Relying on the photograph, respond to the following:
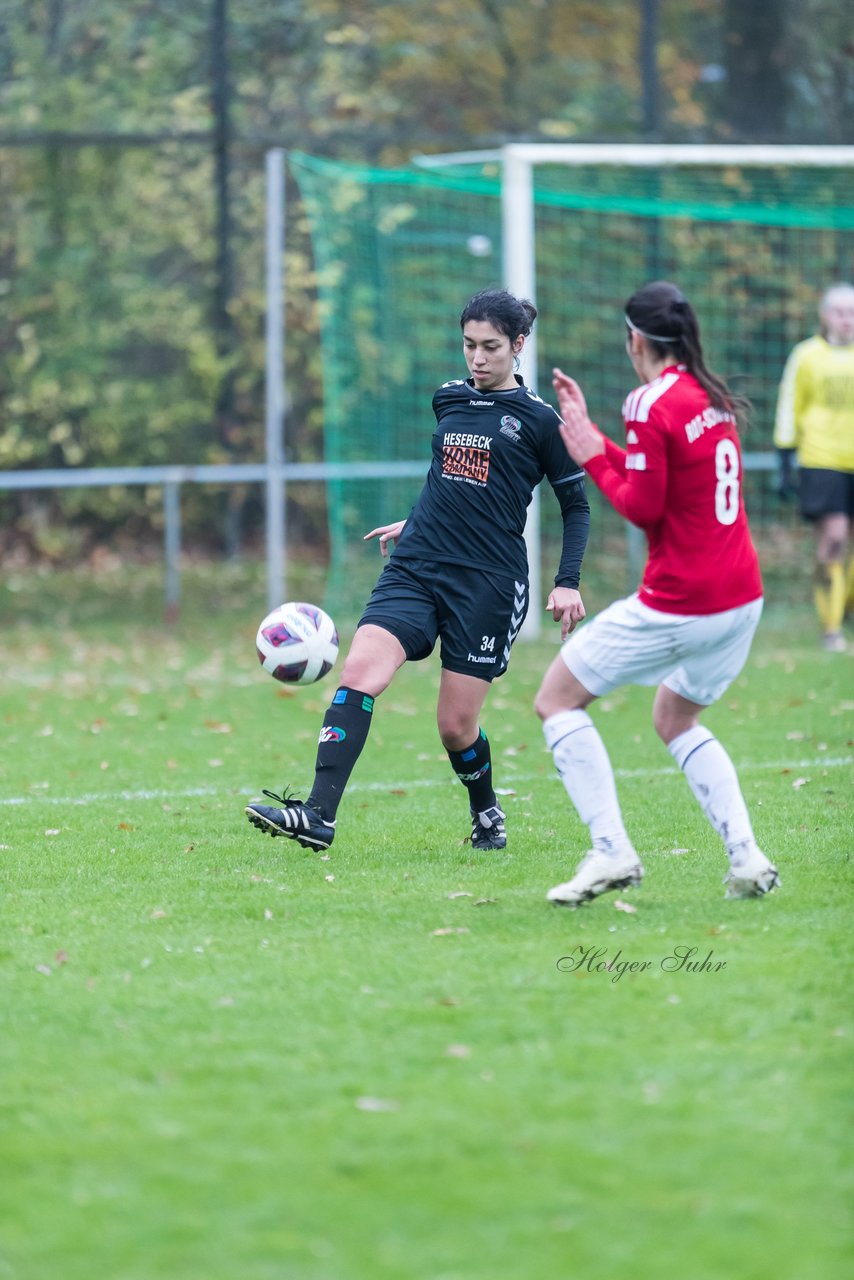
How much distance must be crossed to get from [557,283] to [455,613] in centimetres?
975

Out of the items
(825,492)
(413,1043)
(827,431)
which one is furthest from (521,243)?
(413,1043)

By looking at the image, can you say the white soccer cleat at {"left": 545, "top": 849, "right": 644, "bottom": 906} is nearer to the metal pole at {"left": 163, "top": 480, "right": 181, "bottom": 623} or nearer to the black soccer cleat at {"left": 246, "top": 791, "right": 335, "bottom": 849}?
the black soccer cleat at {"left": 246, "top": 791, "right": 335, "bottom": 849}

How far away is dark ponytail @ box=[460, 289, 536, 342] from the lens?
536 centimetres

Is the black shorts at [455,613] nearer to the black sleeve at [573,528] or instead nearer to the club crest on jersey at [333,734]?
the black sleeve at [573,528]

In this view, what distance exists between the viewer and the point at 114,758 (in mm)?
7785

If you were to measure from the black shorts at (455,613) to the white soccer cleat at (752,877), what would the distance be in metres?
1.16

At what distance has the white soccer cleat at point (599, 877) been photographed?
4.69 meters

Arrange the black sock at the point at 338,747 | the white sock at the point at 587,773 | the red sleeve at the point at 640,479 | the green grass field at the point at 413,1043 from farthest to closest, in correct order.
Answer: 1. the black sock at the point at 338,747
2. the white sock at the point at 587,773
3. the red sleeve at the point at 640,479
4. the green grass field at the point at 413,1043

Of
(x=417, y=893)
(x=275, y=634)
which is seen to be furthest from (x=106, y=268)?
(x=417, y=893)

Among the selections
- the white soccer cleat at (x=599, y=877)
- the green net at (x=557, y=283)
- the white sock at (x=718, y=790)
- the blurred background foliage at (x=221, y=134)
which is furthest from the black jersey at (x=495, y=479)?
the blurred background foliage at (x=221, y=134)

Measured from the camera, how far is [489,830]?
5.76 m

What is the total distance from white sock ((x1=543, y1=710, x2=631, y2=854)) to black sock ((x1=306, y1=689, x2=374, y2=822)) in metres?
0.85

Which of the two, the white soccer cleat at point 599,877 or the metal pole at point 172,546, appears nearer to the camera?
the white soccer cleat at point 599,877

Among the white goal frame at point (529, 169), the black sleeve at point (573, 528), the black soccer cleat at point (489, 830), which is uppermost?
the white goal frame at point (529, 169)
